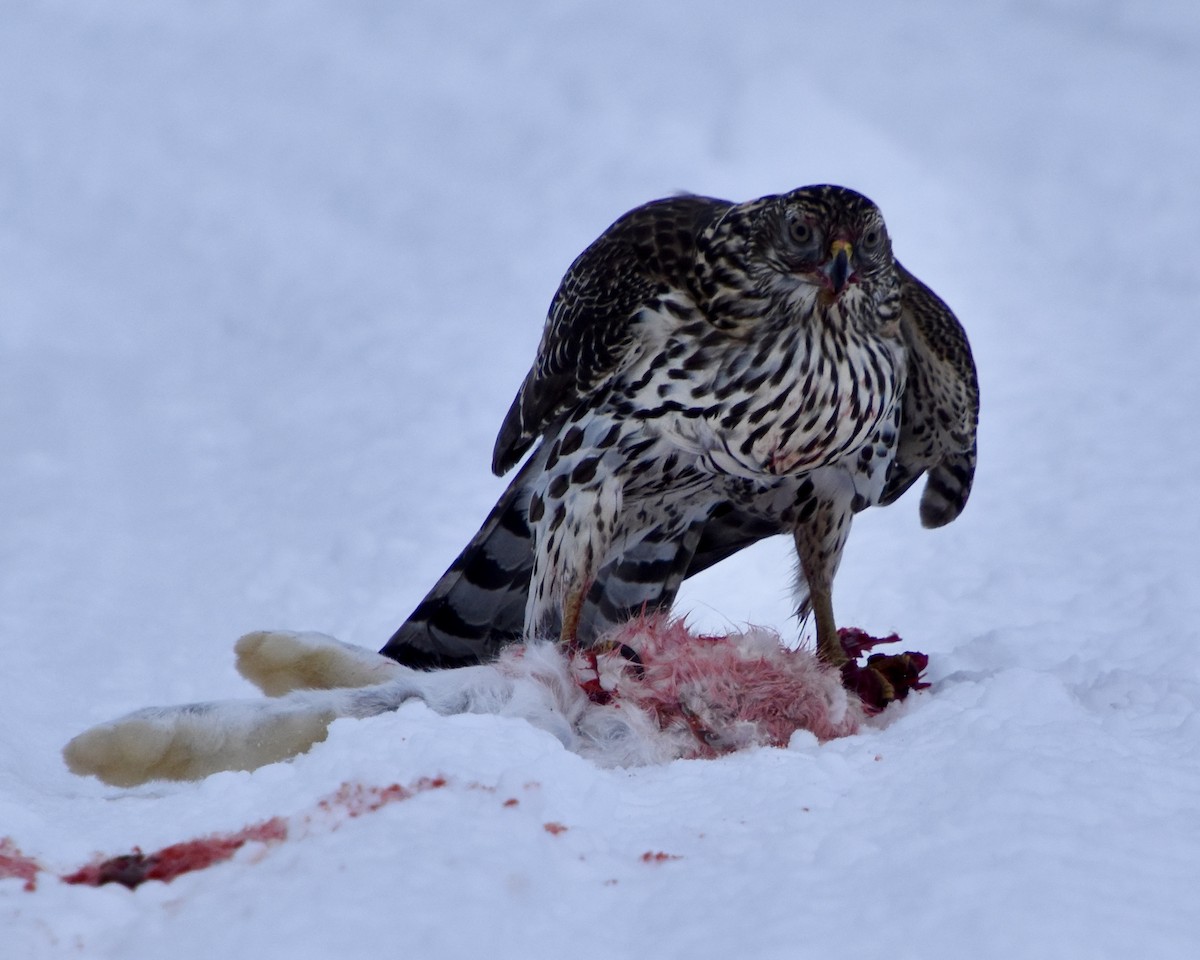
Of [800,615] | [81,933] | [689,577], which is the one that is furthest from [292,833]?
[689,577]

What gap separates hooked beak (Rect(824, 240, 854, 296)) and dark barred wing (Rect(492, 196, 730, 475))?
36cm

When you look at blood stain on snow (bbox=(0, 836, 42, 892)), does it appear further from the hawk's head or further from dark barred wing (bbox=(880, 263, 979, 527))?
dark barred wing (bbox=(880, 263, 979, 527))

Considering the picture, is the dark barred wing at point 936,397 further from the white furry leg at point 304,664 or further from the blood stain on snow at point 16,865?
the blood stain on snow at point 16,865

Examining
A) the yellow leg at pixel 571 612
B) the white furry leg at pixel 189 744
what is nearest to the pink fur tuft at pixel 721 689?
the yellow leg at pixel 571 612

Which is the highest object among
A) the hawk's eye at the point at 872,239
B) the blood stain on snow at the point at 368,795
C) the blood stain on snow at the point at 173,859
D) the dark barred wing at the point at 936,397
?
the hawk's eye at the point at 872,239

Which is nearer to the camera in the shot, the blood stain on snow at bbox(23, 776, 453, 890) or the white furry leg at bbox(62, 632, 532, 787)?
the blood stain on snow at bbox(23, 776, 453, 890)

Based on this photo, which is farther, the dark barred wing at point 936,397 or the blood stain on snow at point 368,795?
the dark barred wing at point 936,397

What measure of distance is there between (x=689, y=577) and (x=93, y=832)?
76.3 inches

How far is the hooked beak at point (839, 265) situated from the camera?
2.61 meters

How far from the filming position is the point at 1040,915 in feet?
4.50

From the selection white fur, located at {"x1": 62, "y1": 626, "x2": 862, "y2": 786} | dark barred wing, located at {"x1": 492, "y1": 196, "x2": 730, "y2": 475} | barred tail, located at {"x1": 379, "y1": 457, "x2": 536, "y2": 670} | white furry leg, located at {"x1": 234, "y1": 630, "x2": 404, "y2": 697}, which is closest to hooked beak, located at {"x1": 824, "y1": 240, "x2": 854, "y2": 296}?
dark barred wing, located at {"x1": 492, "y1": 196, "x2": 730, "y2": 475}

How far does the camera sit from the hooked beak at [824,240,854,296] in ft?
8.56

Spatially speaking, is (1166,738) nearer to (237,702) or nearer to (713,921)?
(713,921)

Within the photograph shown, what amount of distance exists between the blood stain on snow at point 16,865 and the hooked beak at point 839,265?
167 centimetres
